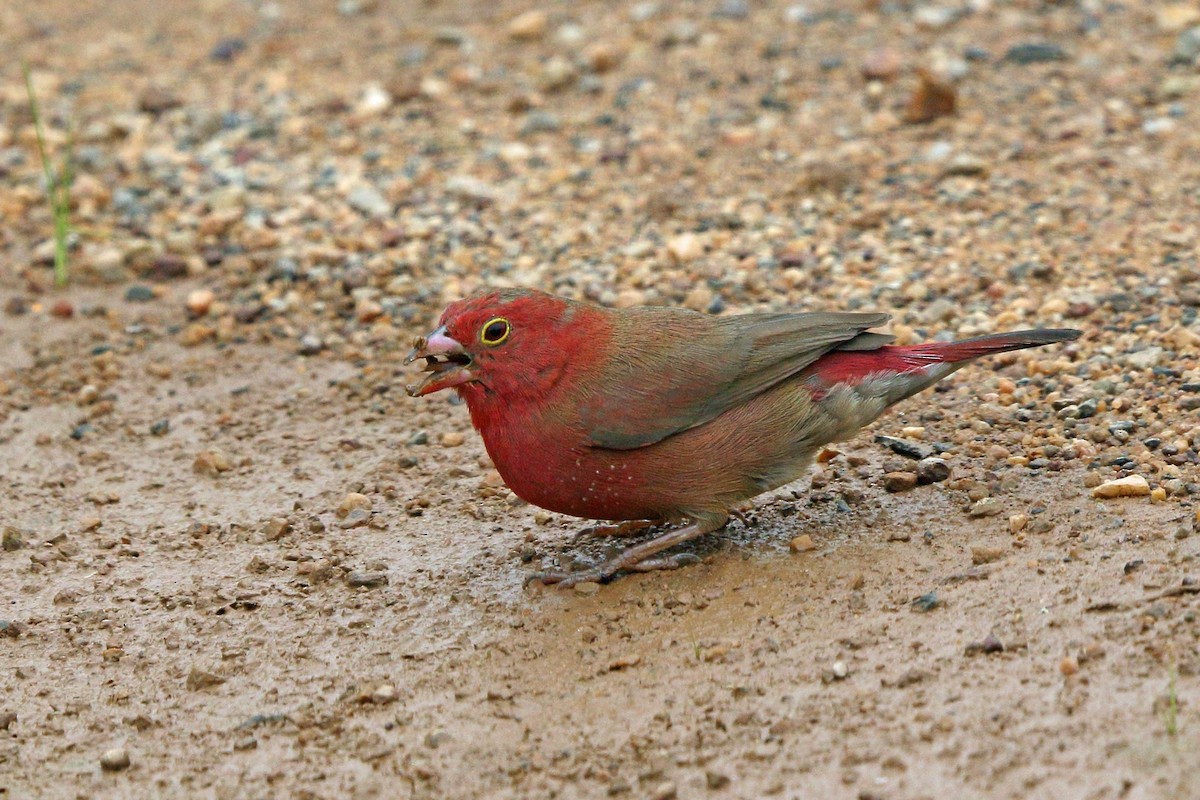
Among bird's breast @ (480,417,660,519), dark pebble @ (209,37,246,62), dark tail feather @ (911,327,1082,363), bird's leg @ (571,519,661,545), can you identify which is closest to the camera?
bird's breast @ (480,417,660,519)

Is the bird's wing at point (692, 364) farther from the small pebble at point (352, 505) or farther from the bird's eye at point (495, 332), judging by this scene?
the small pebble at point (352, 505)

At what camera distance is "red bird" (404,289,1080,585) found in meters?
4.77

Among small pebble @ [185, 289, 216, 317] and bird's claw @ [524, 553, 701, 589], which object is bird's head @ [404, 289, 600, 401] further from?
small pebble @ [185, 289, 216, 317]

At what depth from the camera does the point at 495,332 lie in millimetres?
4824

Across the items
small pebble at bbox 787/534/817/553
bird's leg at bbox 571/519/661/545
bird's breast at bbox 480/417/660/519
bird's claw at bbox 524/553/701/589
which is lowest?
bird's leg at bbox 571/519/661/545

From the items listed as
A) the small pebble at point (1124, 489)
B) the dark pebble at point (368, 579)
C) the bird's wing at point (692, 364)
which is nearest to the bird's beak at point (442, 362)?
the bird's wing at point (692, 364)

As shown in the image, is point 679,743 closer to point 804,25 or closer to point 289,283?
point 289,283

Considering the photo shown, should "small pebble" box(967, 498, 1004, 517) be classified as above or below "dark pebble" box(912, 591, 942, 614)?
below

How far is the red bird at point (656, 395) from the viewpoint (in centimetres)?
477

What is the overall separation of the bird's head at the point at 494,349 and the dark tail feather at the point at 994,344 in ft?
4.01

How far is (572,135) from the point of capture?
823cm

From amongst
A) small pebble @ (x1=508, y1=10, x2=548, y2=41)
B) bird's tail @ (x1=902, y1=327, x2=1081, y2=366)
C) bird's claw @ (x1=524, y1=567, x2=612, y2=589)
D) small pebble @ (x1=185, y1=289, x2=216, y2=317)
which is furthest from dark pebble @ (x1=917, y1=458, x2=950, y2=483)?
small pebble @ (x1=508, y1=10, x2=548, y2=41)

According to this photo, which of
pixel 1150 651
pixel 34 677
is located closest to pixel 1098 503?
pixel 1150 651

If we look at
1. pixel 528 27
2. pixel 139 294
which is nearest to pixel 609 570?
pixel 139 294
